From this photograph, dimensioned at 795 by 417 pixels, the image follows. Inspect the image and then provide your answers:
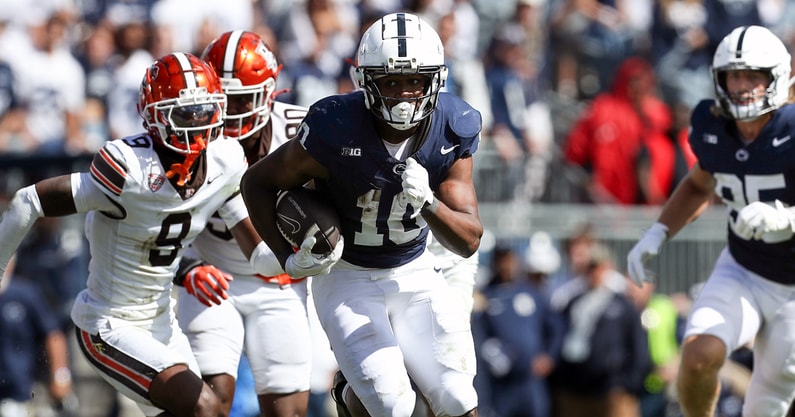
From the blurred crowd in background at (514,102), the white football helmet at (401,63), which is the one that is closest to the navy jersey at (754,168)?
the white football helmet at (401,63)

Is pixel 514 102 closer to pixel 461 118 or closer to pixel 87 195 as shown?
pixel 461 118

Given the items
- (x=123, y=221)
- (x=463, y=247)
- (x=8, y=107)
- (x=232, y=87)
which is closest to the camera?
(x=463, y=247)

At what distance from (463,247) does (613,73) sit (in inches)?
287

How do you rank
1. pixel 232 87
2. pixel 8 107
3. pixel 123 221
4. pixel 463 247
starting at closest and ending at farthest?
pixel 463 247 → pixel 123 221 → pixel 232 87 → pixel 8 107

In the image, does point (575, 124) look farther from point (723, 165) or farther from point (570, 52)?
point (723, 165)

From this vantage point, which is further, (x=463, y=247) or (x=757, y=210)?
(x=757, y=210)

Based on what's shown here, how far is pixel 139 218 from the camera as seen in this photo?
6.07 metres

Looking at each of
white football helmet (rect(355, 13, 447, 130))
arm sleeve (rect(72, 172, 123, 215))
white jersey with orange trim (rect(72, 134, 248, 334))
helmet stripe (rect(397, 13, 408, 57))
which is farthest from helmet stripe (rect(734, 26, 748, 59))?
arm sleeve (rect(72, 172, 123, 215))

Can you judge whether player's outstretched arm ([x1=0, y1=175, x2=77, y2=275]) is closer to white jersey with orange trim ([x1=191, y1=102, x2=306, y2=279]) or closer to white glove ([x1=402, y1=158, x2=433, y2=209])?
white jersey with orange trim ([x1=191, y1=102, x2=306, y2=279])

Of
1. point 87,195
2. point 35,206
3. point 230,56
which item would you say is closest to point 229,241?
point 230,56

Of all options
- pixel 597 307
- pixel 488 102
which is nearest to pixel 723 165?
pixel 597 307

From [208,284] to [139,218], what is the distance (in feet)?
1.44

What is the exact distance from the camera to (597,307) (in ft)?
33.8

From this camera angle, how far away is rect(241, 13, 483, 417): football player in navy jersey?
18.2ft
